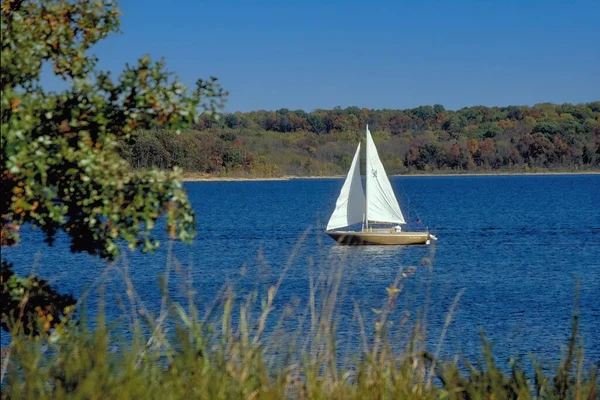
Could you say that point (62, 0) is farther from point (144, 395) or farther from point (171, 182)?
point (144, 395)

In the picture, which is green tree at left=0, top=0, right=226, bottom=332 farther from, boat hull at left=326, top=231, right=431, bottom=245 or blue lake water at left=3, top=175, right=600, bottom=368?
boat hull at left=326, top=231, right=431, bottom=245

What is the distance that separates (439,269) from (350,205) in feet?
30.1

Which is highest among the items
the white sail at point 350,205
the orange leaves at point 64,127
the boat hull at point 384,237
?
the orange leaves at point 64,127

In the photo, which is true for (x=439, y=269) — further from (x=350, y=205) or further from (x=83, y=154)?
(x=83, y=154)

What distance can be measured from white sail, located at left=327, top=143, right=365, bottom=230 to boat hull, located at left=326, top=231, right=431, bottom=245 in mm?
1089

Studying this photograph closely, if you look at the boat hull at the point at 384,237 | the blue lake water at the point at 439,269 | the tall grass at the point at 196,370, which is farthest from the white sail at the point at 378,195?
the tall grass at the point at 196,370

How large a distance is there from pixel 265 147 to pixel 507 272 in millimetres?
155940

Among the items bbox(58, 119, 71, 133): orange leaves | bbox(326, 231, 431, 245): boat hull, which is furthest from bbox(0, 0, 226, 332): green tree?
bbox(326, 231, 431, 245): boat hull

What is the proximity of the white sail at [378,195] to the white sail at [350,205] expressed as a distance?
51 cm

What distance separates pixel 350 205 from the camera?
172ft

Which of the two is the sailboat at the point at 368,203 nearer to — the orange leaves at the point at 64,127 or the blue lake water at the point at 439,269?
the blue lake water at the point at 439,269

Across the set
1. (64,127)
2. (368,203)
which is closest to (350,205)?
(368,203)

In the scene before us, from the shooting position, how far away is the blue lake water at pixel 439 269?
24.4 m

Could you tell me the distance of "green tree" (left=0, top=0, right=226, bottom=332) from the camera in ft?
18.8
